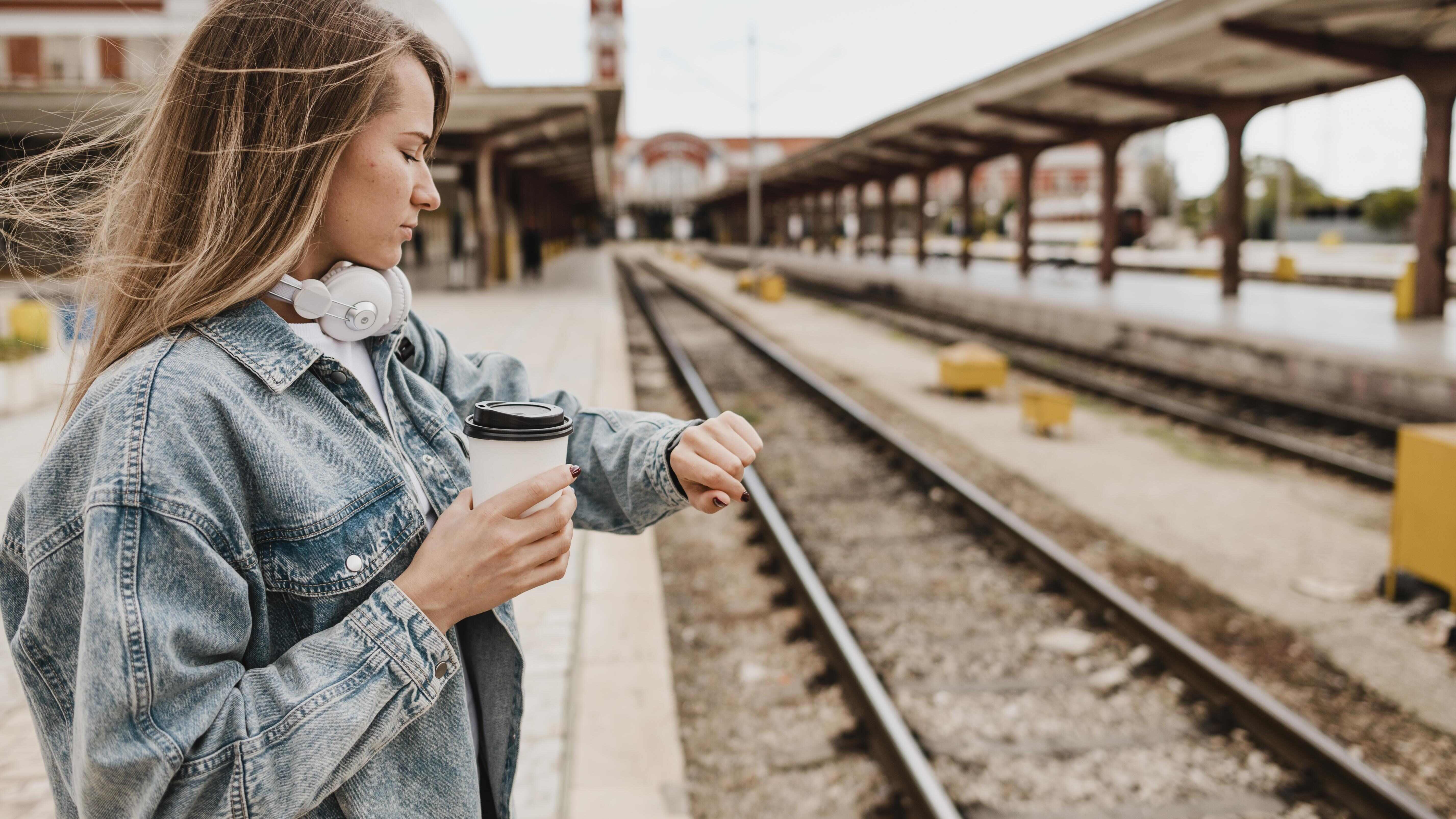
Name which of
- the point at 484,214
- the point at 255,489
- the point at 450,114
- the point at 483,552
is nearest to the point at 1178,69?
the point at 450,114

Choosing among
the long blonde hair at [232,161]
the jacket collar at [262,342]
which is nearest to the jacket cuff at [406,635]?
the jacket collar at [262,342]

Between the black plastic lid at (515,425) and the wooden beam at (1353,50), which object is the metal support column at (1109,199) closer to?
the wooden beam at (1353,50)

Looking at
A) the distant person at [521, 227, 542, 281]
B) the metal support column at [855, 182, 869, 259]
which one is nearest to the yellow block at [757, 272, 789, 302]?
the distant person at [521, 227, 542, 281]

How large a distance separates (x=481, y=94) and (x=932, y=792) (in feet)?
62.4

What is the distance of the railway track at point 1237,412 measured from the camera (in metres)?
8.43

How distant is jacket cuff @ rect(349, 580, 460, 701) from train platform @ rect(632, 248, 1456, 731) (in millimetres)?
4509

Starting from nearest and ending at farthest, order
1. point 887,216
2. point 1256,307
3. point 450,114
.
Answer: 1. point 450,114
2. point 1256,307
3. point 887,216

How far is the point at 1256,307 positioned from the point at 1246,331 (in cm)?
398

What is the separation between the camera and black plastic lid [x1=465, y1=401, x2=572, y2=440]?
114 cm

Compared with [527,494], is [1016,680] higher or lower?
lower

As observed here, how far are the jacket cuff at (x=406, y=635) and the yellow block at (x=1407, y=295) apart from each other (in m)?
16.2

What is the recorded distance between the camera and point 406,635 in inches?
43.3

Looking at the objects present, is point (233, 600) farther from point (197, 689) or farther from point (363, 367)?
point (363, 367)

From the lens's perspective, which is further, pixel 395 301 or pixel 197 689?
pixel 395 301
